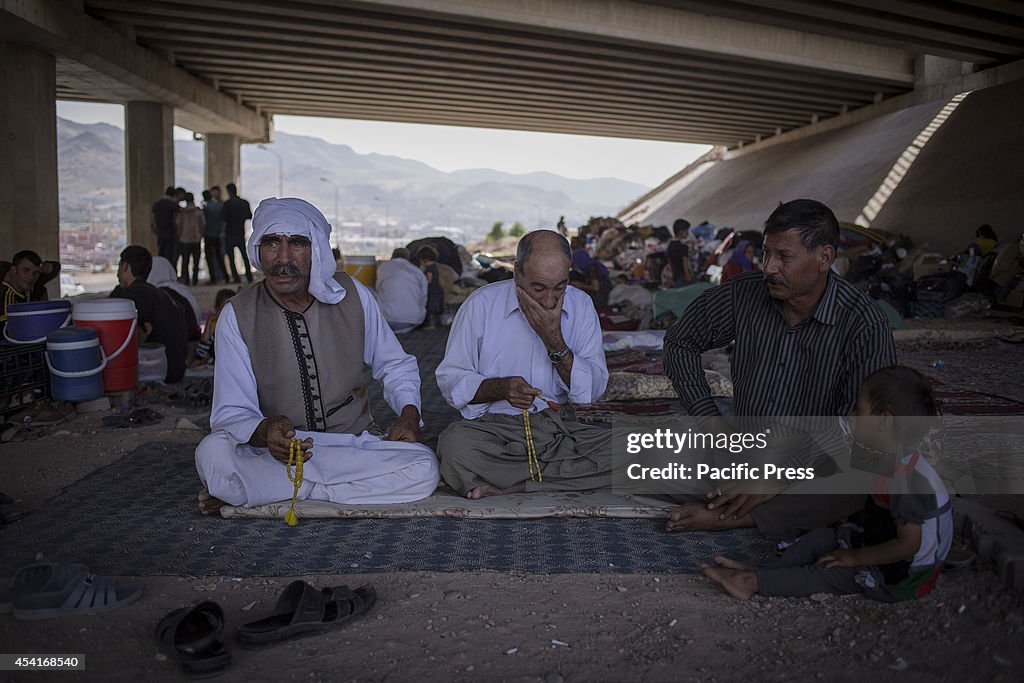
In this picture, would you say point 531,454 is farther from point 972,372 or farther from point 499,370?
point 972,372

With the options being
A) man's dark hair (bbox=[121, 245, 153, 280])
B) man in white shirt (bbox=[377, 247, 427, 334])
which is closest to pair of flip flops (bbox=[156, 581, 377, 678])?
man's dark hair (bbox=[121, 245, 153, 280])

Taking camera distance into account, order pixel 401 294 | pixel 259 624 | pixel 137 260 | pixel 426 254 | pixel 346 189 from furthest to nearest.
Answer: pixel 346 189, pixel 426 254, pixel 401 294, pixel 137 260, pixel 259 624

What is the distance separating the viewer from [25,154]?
31.3ft

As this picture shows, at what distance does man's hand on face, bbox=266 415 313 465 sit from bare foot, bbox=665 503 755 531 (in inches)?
48.9

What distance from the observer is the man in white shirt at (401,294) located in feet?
26.1

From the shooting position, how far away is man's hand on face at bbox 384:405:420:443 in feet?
9.78

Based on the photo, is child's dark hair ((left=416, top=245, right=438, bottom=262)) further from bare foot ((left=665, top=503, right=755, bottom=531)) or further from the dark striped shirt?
bare foot ((left=665, top=503, right=755, bottom=531))

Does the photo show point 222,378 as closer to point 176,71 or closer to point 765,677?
point 765,677

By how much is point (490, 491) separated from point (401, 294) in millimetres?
5164

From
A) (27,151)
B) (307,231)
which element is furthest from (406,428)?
(27,151)

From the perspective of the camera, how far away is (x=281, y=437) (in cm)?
270

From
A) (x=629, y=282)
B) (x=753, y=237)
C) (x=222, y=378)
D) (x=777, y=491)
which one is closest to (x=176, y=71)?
(x=629, y=282)

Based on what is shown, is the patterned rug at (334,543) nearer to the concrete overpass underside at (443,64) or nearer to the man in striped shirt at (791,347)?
the man in striped shirt at (791,347)

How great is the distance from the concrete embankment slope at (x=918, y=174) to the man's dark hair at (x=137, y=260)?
Answer: 37.0 feet
